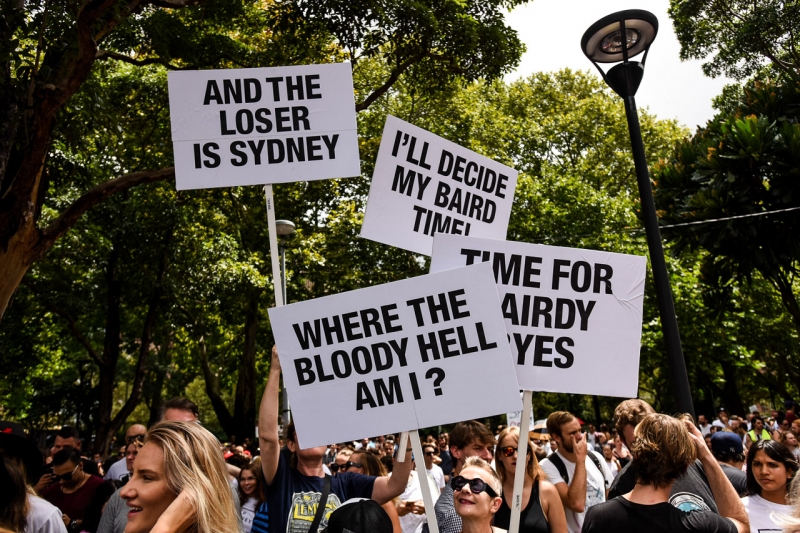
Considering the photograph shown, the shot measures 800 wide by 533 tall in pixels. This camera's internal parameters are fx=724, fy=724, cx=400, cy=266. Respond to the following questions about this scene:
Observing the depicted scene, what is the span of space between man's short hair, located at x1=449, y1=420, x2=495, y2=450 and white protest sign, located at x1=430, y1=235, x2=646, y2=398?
1124 millimetres

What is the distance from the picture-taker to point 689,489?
3850 mm

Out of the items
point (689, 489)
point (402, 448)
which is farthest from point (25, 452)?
point (689, 489)

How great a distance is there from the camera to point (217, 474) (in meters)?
2.34

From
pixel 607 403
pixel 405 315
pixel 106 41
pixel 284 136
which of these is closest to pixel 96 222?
pixel 106 41

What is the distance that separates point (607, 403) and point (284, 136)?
1599 inches

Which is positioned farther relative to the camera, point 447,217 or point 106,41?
point 106,41

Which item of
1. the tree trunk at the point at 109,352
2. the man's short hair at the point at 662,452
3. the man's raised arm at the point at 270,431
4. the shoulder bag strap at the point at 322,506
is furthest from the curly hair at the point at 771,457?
the tree trunk at the point at 109,352

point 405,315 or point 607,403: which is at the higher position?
point 405,315

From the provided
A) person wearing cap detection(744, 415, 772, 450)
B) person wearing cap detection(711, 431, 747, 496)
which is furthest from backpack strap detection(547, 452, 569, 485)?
person wearing cap detection(744, 415, 772, 450)

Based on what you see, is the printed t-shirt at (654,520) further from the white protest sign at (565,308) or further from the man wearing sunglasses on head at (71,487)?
the man wearing sunglasses on head at (71,487)

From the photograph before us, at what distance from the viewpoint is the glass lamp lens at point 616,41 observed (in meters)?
7.67

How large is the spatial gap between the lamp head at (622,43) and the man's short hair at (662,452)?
5.35 meters

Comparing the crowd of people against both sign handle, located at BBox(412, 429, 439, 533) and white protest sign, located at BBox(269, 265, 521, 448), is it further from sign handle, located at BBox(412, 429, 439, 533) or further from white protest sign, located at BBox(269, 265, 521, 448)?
white protest sign, located at BBox(269, 265, 521, 448)

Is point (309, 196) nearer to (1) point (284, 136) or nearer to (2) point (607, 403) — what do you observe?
(1) point (284, 136)
